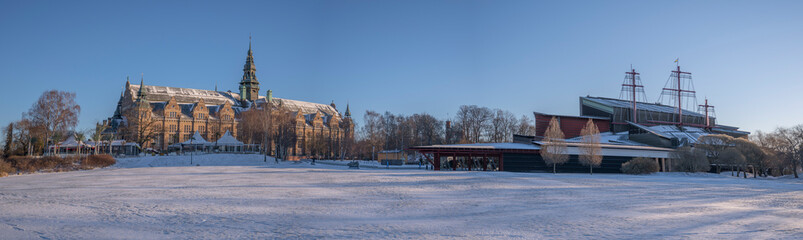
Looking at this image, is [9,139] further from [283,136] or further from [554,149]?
[554,149]

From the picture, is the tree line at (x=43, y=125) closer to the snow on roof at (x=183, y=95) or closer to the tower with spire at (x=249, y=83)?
the snow on roof at (x=183, y=95)

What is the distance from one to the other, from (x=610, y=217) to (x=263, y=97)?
119 metres

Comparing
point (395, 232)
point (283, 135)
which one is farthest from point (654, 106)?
point (395, 232)

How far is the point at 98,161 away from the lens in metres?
48.8

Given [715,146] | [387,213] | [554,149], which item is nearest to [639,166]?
[554,149]

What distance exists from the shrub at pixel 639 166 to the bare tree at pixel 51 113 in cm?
6450

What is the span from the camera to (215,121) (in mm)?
103875

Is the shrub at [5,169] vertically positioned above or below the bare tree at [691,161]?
below

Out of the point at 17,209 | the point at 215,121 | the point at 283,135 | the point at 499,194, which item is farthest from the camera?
the point at 215,121

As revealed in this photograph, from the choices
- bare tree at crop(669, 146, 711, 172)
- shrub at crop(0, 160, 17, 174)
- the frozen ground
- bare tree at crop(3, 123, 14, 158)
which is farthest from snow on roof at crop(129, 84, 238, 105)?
bare tree at crop(669, 146, 711, 172)

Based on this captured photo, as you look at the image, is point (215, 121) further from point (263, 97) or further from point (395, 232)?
point (395, 232)

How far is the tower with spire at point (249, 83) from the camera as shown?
388 feet

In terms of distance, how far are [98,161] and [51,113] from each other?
17139mm

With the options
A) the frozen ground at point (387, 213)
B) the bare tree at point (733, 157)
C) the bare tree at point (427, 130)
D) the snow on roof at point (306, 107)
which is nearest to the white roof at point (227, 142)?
the bare tree at point (427, 130)
